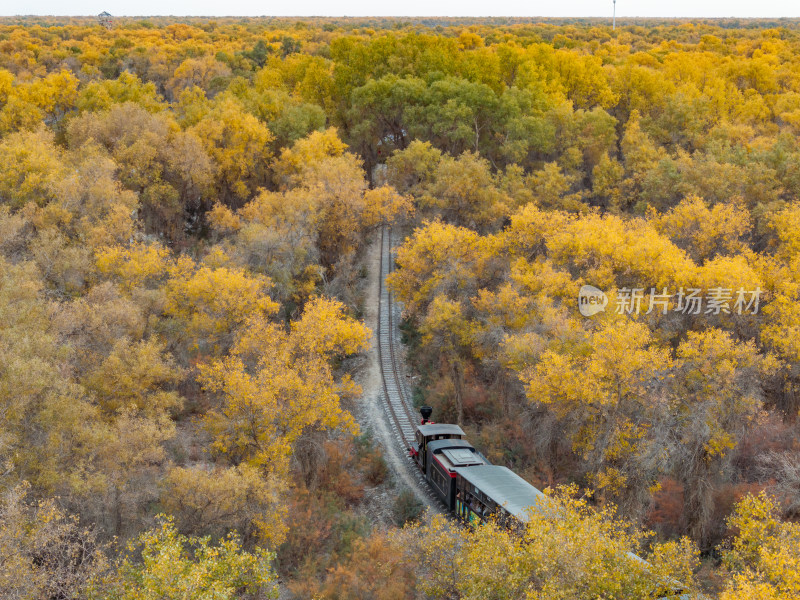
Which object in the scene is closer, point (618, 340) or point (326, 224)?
point (618, 340)

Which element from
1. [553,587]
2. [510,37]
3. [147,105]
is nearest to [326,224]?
[147,105]

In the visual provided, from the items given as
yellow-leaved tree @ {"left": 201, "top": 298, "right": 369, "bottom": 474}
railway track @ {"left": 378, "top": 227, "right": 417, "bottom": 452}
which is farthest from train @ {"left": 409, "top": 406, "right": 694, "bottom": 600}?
yellow-leaved tree @ {"left": 201, "top": 298, "right": 369, "bottom": 474}

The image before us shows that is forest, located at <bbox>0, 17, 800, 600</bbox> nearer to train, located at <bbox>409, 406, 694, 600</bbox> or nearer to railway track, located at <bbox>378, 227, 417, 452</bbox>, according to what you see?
railway track, located at <bbox>378, 227, 417, 452</bbox>

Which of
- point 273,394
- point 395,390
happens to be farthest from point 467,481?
point 395,390

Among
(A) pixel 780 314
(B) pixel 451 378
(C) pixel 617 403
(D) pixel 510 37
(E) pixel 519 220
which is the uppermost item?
(D) pixel 510 37

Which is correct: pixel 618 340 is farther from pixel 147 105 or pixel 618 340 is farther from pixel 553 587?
pixel 147 105
